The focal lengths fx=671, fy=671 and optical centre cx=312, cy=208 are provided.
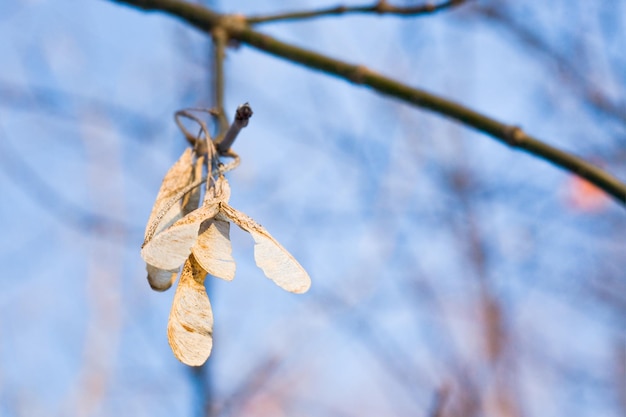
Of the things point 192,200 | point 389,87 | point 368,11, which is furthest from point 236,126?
point 368,11

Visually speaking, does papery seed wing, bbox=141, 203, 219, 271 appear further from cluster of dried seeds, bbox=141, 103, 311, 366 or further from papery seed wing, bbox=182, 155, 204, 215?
papery seed wing, bbox=182, 155, 204, 215

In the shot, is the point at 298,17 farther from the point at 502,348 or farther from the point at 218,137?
the point at 502,348

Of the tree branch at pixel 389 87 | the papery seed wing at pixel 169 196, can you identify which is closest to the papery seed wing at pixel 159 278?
the papery seed wing at pixel 169 196

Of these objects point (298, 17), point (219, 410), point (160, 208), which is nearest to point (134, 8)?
point (298, 17)

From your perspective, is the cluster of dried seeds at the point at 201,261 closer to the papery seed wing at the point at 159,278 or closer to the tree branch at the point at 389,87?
the papery seed wing at the point at 159,278

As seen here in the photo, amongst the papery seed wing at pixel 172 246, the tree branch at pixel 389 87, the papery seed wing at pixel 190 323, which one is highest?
the papery seed wing at pixel 172 246

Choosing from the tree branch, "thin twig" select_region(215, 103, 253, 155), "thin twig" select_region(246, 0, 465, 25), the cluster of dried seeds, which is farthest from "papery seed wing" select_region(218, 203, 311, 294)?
"thin twig" select_region(246, 0, 465, 25)
